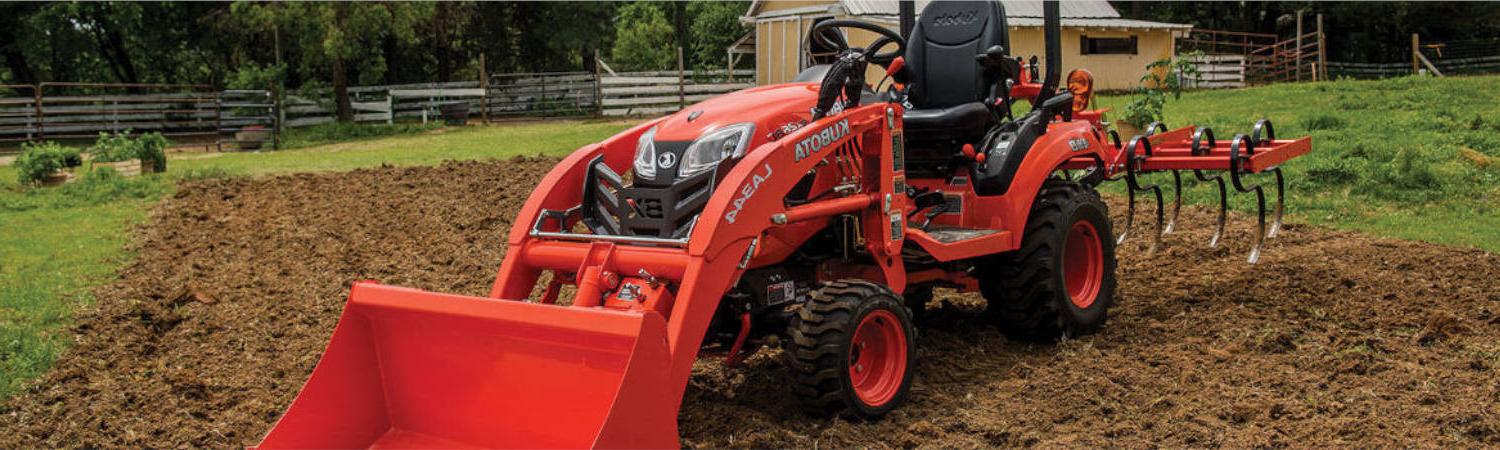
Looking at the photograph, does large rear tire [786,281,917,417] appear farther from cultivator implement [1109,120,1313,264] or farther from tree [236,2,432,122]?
tree [236,2,432,122]

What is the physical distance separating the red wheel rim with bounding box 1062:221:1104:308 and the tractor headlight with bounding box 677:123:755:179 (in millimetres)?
2315

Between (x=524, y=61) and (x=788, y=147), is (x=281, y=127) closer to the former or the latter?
(x=524, y=61)

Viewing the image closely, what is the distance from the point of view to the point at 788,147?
539 centimetres

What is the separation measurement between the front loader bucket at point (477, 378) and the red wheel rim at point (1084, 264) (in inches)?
127

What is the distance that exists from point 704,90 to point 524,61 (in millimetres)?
14738

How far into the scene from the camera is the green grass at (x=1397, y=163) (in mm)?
10414

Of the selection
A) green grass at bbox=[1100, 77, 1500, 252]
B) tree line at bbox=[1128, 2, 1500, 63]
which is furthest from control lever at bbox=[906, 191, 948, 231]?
tree line at bbox=[1128, 2, 1500, 63]

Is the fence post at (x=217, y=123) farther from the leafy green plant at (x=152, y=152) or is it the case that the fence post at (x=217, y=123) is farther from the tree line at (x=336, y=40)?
the leafy green plant at (x=152, y=152)

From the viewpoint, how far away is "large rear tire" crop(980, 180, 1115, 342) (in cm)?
652

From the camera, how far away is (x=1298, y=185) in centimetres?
1176

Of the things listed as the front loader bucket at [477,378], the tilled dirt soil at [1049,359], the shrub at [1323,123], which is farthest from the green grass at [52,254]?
the shrub at [1323,123]

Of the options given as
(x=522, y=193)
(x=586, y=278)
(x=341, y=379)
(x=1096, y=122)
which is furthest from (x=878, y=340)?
(x=522, y=193)

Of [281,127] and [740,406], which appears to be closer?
[740,406]

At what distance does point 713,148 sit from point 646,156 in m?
0.36
